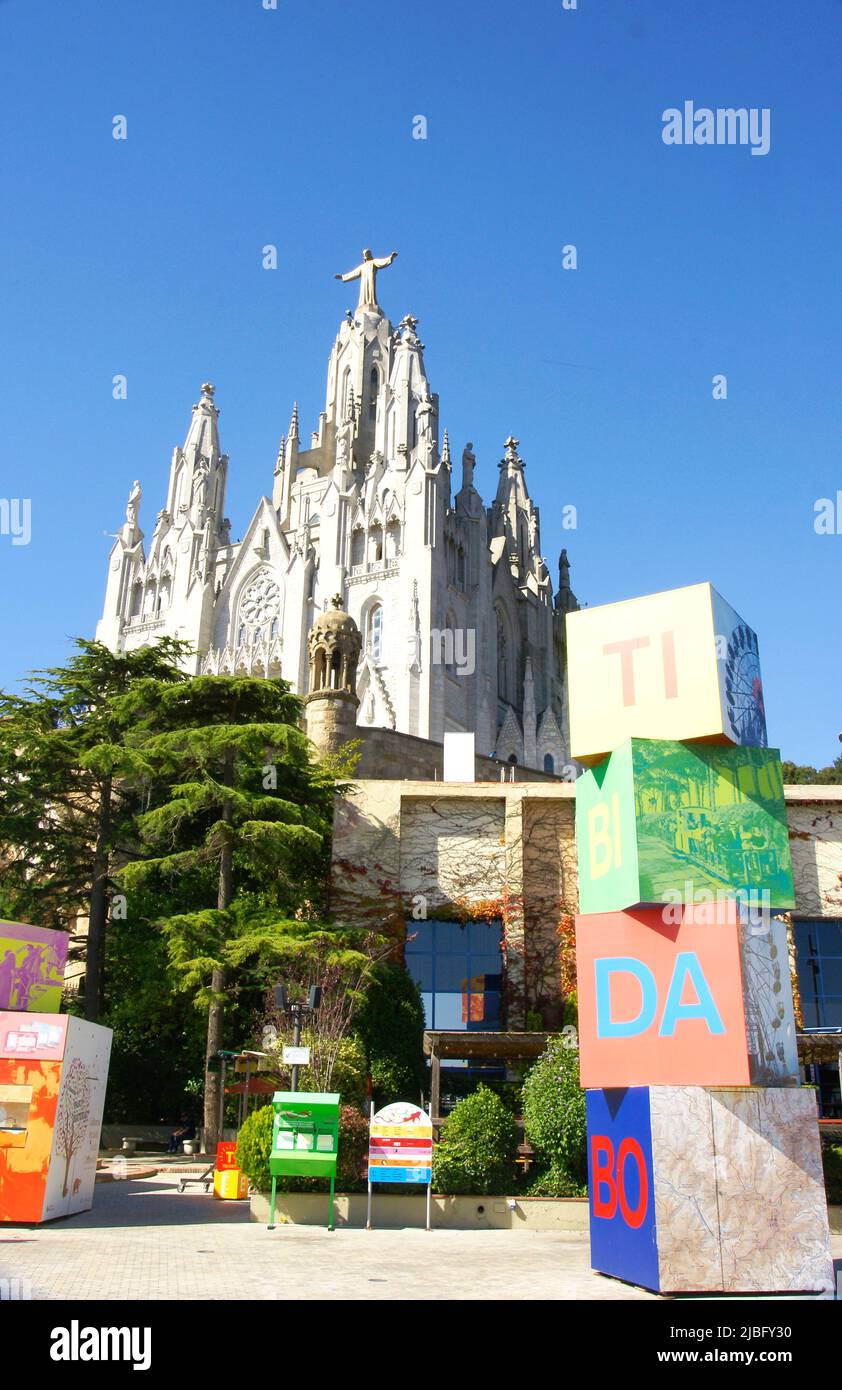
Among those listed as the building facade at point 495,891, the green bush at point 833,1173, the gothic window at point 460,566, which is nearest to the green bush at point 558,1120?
the green bush at point 833,1173

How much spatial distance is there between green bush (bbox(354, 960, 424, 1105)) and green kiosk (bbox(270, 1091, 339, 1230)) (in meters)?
6.08

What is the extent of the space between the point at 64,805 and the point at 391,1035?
1220cm

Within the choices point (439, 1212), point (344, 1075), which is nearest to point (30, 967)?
point (344, 1075)

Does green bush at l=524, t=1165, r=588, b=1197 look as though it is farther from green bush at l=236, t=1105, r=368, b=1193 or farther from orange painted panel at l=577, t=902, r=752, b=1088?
orange painted panel at l=577, t=902, r=752, b=1088

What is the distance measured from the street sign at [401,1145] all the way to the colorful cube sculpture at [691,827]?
5.42m

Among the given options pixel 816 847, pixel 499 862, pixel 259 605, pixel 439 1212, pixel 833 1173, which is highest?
pixel 259 605

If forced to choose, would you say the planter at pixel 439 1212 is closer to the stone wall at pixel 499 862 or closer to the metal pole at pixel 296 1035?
the metal pole at pixel 296 1035

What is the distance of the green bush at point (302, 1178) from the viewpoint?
16734 millimetres

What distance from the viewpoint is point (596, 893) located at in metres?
12.2

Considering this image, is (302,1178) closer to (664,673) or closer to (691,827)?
(691,827)

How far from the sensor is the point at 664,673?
12.1 metres

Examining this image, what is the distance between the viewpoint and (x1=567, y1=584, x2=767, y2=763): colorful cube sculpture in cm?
1185

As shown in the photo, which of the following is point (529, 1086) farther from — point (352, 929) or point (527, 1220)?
point (352, 929)
